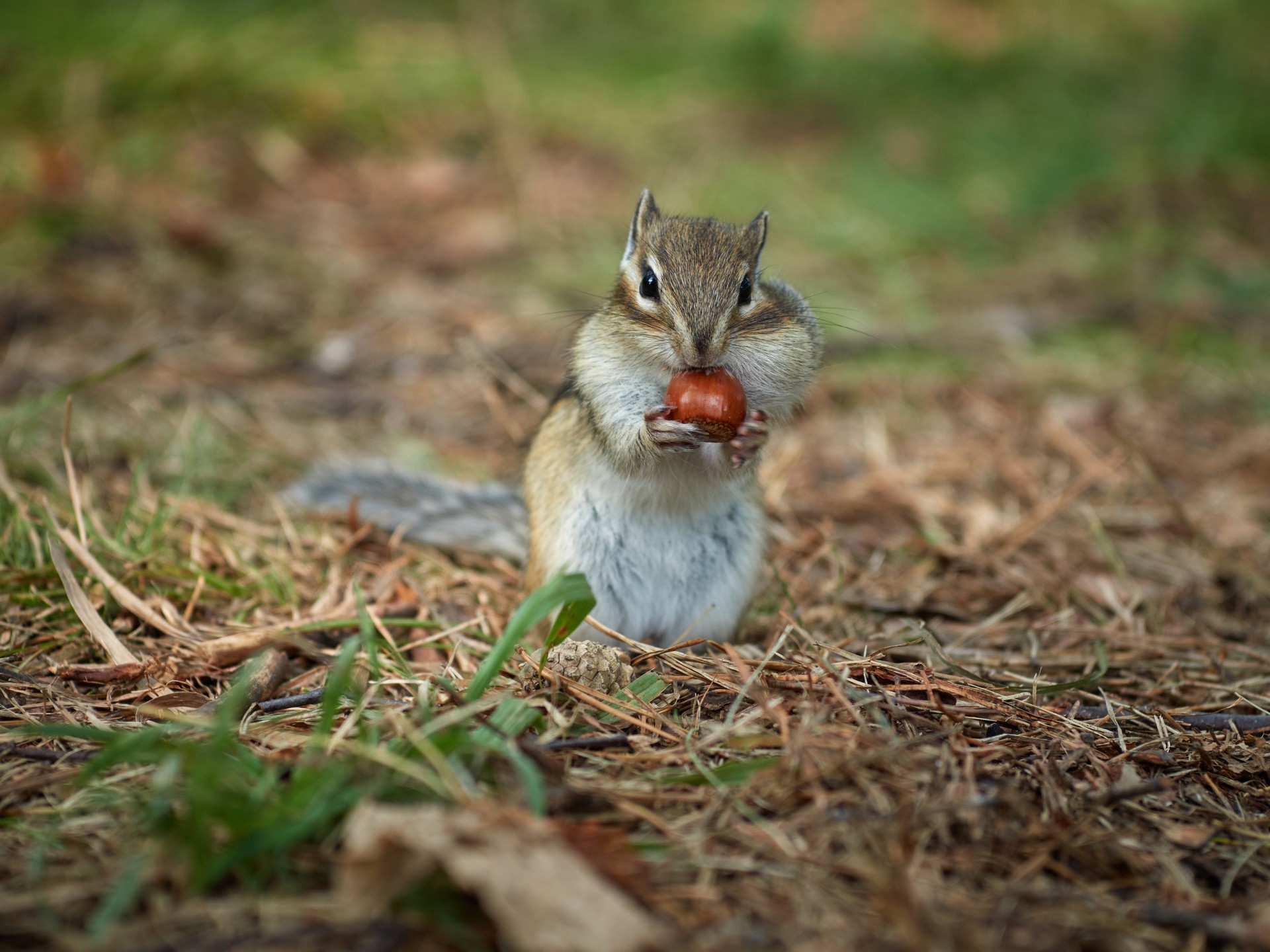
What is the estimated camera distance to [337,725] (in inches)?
81.4

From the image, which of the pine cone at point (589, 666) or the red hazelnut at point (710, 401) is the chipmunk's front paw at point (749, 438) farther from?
the pine cone at point (589, 666)

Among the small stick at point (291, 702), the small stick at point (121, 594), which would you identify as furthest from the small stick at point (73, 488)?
the small stick at point (291, 702)

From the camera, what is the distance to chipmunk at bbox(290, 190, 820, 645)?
265 cm

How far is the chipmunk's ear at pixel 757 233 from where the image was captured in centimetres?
287

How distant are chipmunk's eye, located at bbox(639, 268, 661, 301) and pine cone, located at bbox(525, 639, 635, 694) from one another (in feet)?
3.14

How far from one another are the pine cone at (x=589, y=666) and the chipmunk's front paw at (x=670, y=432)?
25.1 inches

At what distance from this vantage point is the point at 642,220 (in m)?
2.94

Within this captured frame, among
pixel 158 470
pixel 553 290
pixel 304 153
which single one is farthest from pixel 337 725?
pixel 304 153

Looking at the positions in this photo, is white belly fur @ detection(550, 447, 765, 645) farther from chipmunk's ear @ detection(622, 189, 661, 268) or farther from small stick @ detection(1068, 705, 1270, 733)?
small stick @ detection(1068, 705, 1270, 733)

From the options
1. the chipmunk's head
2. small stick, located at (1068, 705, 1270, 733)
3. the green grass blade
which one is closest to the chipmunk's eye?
the chipmunk's head

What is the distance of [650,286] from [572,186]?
A: 5.20 metres

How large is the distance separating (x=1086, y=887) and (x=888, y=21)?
35.2ft

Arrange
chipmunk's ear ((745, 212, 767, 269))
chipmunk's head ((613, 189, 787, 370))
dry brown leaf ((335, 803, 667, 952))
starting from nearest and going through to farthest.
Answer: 1. dry brown leaf ((335, 803, 667, 952))
2. chipmunk's head ((613, 189, 787, 370))
3. chipmunk's ear ((745, 212, 767, 269))

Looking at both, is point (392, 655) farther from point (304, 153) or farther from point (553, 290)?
point (304, 153)
